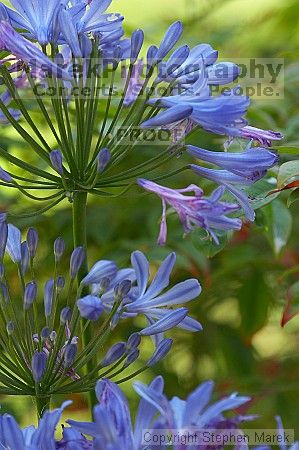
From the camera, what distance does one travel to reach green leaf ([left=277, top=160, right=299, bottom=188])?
2.74 ft

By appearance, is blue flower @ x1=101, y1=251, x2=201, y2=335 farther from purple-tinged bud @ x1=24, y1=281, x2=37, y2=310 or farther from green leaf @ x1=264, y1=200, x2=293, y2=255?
green leaf @ x1=264, y1=200, x2=293, y2=255

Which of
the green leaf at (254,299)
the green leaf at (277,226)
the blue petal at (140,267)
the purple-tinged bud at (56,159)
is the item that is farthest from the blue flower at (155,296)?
the green leaf at (254,299)

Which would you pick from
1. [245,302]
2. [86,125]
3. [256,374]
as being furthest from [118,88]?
[256,374]

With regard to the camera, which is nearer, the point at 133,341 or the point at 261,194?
the point at 133,341

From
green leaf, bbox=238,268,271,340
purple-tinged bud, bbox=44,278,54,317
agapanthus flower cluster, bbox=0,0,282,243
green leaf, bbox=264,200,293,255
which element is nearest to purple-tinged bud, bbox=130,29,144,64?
agapanthus flower cluster, bbox=0,0,282,243

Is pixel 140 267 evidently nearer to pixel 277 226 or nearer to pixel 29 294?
pixel 29 294

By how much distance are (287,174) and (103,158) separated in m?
0.18

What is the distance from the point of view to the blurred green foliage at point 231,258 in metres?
1.24

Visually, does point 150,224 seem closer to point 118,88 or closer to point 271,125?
point 271,125

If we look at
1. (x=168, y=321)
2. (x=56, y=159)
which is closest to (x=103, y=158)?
(x=56, y=159)

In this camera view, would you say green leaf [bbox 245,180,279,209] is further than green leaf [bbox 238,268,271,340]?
No

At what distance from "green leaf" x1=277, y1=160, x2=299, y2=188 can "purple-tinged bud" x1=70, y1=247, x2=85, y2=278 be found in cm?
19

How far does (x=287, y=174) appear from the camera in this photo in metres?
0.84

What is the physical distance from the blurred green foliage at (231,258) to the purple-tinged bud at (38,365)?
362mm
